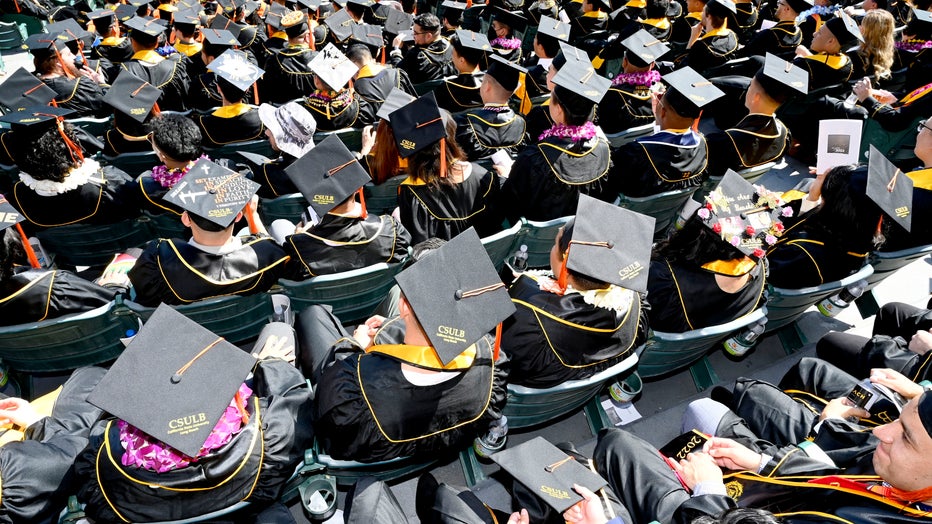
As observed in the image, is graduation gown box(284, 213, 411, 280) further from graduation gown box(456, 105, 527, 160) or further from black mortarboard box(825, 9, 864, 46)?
black mortarboard box(825, 9, 864, 46)

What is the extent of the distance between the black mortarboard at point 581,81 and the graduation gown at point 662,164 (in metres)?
0.58

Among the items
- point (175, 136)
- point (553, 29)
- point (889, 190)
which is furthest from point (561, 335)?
point (553, 29)

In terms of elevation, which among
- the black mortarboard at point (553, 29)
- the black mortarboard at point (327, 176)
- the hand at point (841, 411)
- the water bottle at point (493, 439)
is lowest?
the water bottle at point (493, 439)

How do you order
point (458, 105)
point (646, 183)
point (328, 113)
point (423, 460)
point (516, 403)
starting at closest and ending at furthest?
1. point (423, 460)
2. point (516, 403)
3. point (646, 183)
4. point (328, 113)
5. point (458, 105)

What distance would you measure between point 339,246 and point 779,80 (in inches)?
147

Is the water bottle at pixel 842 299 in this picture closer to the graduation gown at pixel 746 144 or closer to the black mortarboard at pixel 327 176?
the graduation gown at pixel 746 144

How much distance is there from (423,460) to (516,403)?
0.53 m

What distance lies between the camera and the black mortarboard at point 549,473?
69.9 inches

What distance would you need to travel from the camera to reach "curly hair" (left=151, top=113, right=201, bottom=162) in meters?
3.47

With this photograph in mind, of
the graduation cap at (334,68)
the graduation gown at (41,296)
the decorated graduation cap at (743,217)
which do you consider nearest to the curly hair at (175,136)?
the graduation gown at (41,296)

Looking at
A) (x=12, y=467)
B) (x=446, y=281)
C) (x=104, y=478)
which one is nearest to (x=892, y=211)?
(x=446, y=281)

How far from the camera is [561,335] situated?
7.61 feet

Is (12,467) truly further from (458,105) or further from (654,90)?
(654,90)

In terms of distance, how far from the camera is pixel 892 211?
9.32 feet
